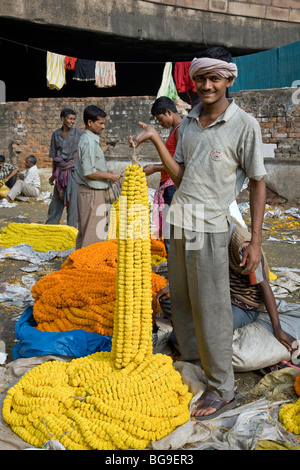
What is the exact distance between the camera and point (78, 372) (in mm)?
2848

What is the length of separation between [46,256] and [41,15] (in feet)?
33.6

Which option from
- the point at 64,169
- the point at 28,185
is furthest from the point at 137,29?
the point at 64,169

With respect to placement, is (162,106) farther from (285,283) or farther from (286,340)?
(286,340)

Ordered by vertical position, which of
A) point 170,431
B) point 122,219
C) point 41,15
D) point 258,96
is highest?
point 41,15

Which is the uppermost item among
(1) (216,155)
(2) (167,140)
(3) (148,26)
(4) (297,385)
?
(3) (148,26)

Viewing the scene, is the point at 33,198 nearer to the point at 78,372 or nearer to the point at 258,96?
the point at 258,96

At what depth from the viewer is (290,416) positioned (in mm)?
2691

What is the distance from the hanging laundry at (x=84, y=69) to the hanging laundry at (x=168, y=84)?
2541 millimetres

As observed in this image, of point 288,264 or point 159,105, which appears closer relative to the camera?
point 159,105

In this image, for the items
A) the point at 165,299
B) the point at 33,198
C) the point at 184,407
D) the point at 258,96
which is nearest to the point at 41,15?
the point at 33,198

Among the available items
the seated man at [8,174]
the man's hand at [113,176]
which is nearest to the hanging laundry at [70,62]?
the seated man at [8,174]

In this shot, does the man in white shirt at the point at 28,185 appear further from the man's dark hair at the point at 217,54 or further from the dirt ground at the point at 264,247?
the man's dark hair at the point at 217,54

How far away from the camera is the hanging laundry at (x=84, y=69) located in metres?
15.9

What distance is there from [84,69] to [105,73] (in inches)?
28.5
